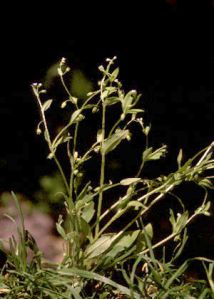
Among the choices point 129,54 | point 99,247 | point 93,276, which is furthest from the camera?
point 129,54

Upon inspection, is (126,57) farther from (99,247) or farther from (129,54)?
(99,247)

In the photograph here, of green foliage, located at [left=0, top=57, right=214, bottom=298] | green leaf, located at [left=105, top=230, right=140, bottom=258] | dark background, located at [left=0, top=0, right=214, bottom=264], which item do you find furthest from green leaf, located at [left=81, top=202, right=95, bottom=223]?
dark background, located at [left=0, top=0, right=214, bottom=264]

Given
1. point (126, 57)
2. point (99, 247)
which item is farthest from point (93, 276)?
point (126, 57)

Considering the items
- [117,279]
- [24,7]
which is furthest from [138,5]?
[117,279]

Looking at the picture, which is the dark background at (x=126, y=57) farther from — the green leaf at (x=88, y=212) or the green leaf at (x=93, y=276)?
the green leaf at (x=93, y=276)

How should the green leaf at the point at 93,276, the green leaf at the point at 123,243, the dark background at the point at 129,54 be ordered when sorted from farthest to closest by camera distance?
the dark background at the point at 129,54, the green leaf at the point at 123,243, the green leaf at the point at 93,276

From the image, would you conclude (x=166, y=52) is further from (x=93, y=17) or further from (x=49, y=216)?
(x=49, y=216)

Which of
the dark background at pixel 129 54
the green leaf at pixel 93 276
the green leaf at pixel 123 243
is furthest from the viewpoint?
the dark background at pixel 129 54

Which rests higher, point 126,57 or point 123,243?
point 126,57

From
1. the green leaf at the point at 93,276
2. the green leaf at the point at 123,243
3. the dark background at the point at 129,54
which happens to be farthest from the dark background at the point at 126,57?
the green leaf at the point at 93,276
